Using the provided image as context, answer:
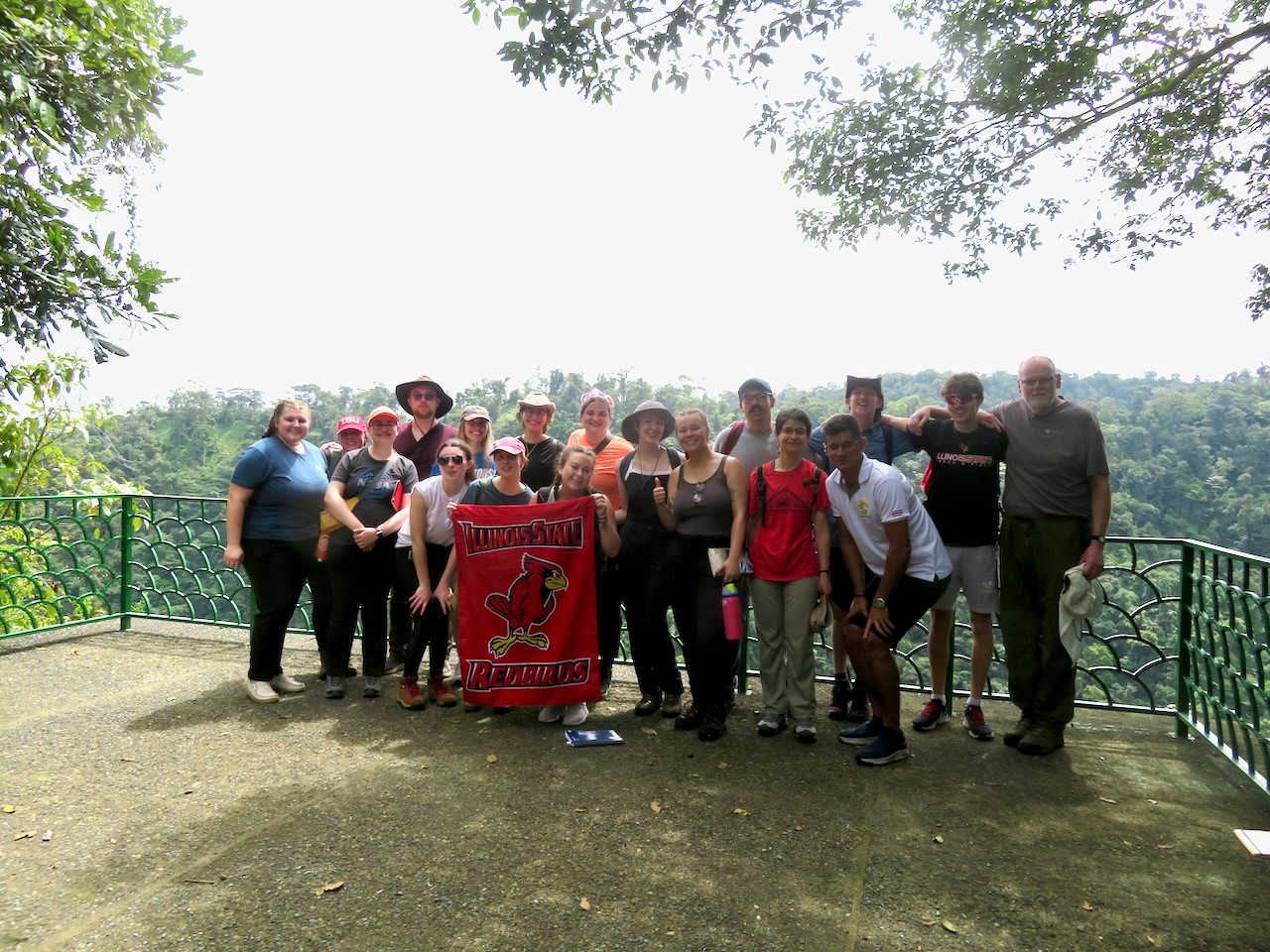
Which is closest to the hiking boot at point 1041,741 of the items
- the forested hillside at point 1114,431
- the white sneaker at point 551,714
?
the white sneaker at point 551,714

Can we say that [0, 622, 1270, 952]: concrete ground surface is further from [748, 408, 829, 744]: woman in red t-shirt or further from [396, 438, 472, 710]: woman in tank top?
[748, 408, 829, 744]: woman in red t-shirt

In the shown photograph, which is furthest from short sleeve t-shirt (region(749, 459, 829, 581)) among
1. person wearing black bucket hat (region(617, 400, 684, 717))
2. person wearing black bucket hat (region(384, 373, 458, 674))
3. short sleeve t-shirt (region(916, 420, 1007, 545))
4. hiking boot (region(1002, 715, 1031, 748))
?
person wearing black bucket hat (region(384, 373, 458, 674))

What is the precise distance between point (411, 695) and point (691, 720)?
1.66m

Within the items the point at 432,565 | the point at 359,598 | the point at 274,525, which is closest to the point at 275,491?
the point at 274,525

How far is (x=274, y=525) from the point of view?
4953 mm

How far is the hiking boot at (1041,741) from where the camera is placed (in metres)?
4.20

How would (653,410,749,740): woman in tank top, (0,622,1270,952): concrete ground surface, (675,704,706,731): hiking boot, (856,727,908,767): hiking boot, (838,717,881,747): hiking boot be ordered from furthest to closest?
1. (675,704,706,731): hiking boot
2. (653,410,749,740): woman in tank top
3. (838,717,881,747): hiking boot
4. (856,727,908,767): hiking boot
5. (0,622,1270,952): concrete ground surface

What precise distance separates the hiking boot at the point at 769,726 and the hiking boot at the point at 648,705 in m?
0.63

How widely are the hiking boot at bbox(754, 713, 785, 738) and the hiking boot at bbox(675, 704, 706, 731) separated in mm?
307

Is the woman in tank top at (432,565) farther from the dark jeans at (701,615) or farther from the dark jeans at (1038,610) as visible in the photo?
the dark jeans at (1038,610)

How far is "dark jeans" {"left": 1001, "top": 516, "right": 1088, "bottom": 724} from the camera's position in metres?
4.23

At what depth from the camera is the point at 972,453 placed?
14.5 ft

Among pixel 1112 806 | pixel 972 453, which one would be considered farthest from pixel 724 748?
pixel 972 453

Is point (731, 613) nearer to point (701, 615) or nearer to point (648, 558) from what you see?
point (701, 615)
